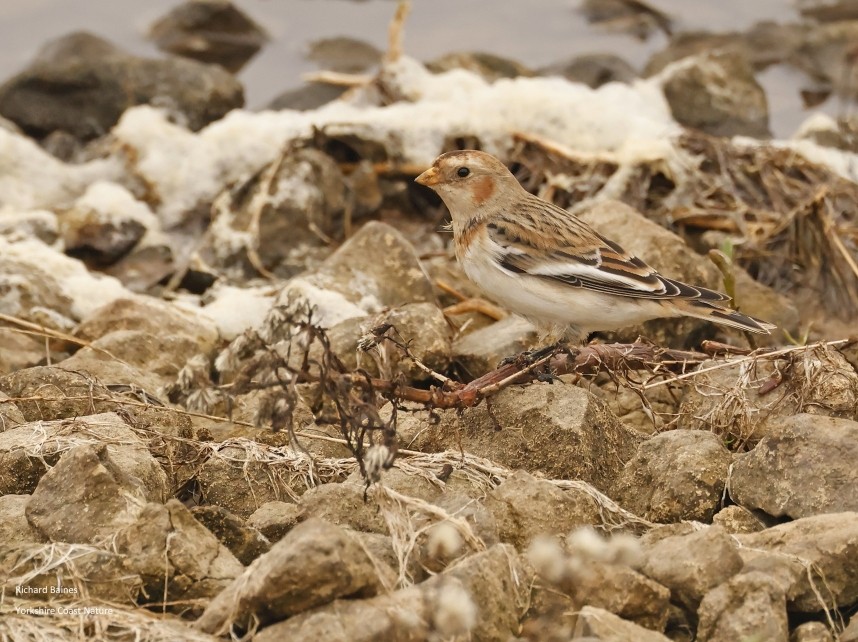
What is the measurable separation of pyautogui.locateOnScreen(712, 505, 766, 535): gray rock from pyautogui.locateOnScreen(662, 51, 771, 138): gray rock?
6.82 metres

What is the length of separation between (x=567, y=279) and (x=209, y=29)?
9.18 m

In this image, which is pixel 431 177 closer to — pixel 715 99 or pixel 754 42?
pixel 715 99

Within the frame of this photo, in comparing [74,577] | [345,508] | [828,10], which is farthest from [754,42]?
[74,577]

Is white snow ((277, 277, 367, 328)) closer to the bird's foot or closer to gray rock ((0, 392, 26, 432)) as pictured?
the bird's foot

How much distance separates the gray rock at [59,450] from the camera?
402cm

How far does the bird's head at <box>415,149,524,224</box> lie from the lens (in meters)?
5.58

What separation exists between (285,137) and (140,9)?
5992mm

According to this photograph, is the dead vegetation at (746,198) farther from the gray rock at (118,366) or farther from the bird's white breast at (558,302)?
the gray rock at (118,366)

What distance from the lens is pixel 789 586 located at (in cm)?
337

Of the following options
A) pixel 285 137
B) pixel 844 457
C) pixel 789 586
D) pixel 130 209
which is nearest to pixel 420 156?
pixel 285 137

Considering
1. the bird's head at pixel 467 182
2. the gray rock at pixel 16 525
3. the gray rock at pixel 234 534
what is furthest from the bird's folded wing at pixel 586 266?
the gray rock at pixel 16 525

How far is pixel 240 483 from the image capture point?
4.24 meters

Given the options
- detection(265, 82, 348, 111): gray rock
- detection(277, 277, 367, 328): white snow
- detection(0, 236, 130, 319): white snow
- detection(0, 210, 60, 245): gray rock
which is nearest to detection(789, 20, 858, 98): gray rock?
detection(265, 82, 348, 111): gray rock

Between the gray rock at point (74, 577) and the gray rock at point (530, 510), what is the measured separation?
1065 mm
